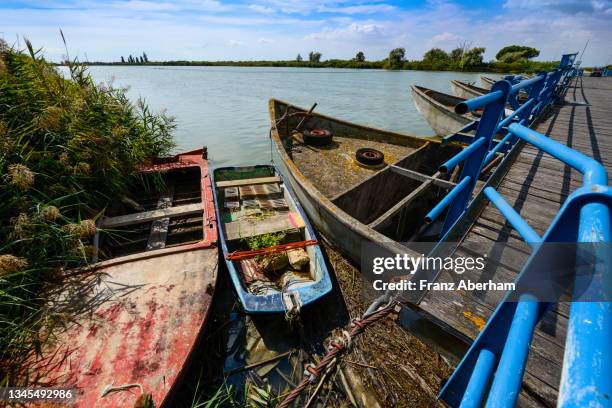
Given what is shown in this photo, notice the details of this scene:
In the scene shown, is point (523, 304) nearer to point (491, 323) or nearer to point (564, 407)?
point (491, 323)

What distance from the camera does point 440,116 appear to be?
11.9m

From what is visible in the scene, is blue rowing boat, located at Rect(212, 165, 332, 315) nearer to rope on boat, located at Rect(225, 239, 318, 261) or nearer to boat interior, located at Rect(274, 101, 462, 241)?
rope on boat, located at Rect(225, 239, 318, 261)

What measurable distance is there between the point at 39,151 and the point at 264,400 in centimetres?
505

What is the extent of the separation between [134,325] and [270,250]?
2063 mm

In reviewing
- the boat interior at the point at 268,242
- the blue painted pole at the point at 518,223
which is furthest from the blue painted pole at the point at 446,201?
Answer: the boat interior at the point at 268,242

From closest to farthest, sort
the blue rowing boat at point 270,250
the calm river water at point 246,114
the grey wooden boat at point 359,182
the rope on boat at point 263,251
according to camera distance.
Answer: the blue rowing boat at point 270,250 < the rope on boat at point 263,251 < the grey wooden boat at point 359,182 < the calm river water at point 246,114

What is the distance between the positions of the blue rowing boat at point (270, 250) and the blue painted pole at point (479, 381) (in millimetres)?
2557

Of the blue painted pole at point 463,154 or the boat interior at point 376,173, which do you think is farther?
the boat interior at point 376,173

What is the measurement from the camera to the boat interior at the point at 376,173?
578cm

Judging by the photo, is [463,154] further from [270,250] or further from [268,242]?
[268,242]

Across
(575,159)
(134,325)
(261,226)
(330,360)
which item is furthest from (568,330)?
(261,226)

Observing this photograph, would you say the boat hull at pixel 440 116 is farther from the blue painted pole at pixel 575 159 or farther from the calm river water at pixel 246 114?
the blue painted pole at pixel 575 159

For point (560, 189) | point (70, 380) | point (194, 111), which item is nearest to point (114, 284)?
point (70, 380)

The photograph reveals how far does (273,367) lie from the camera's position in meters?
3.73
